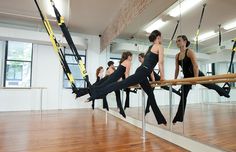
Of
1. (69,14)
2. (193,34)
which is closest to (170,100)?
(193,34)

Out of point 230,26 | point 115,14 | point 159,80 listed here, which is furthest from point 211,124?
point 115,14

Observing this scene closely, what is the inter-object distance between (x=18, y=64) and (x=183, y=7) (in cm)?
590

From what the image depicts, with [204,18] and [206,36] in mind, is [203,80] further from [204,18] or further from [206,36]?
[204,18]

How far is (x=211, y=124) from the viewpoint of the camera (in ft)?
8.06

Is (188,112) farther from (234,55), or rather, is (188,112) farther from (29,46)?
(29,46)

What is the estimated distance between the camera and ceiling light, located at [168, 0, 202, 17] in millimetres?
2552

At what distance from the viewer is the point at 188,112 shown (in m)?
2.58

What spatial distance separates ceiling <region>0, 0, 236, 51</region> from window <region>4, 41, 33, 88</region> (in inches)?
32.6

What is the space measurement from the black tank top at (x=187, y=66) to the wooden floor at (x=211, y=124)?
0.48 meters

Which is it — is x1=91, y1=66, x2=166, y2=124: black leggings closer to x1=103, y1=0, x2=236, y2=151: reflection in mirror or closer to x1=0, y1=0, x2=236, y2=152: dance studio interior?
x1=0, y1=0, x2=236, y2=152: dance studio interior

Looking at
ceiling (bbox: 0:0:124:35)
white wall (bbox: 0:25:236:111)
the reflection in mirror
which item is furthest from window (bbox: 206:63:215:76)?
white wall (bbox: 0:25:236:111)

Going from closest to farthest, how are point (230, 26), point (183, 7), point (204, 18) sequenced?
point (230, 26), point (204, 18), point (183, 7)

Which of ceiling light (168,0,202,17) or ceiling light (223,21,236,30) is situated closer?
ceiling light (223,21,236,30)

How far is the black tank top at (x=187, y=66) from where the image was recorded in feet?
7.92
